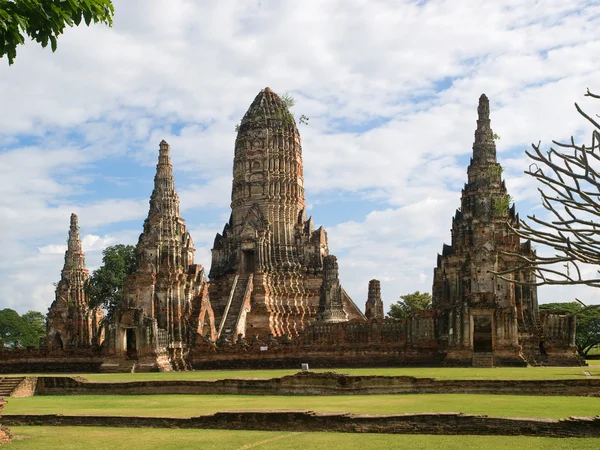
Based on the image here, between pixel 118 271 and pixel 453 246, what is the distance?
82.7 feet

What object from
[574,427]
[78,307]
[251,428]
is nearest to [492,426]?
[574,427]

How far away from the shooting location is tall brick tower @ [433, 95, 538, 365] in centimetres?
3441

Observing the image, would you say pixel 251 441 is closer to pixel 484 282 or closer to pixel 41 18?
pixel 41 18

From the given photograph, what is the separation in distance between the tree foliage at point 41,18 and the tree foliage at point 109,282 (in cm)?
4966

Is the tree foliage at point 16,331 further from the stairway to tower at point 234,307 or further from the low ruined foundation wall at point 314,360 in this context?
the low ruined foundation wall at point 314,360

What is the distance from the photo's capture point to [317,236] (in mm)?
58500

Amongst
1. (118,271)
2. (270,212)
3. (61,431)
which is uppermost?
(270,212)

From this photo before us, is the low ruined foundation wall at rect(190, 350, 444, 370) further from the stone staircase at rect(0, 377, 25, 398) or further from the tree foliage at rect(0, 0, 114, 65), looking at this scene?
the tree foliage at rect(0, 0, 114, 65)

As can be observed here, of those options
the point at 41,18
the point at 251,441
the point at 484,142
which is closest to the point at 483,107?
the point at 484,142

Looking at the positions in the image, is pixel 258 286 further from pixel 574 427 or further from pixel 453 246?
pixel 574 427

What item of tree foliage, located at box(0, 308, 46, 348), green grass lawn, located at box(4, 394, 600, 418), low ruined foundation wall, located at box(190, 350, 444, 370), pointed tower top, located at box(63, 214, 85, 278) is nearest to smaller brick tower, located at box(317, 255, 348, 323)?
low ruined foundation wall, located at box(190, 350, 444, 370)

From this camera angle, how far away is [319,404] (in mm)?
19469

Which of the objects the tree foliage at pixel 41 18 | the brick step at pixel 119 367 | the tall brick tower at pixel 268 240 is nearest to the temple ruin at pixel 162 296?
the brick step at pixel 119 367

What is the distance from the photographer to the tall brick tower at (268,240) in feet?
178
